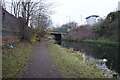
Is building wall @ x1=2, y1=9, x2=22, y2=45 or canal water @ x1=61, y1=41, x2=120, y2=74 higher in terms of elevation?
building wall @ x1=2, y1=9, x2=22, y2=45

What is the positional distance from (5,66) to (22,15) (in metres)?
19.1

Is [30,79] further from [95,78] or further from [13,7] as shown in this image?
[13,7]

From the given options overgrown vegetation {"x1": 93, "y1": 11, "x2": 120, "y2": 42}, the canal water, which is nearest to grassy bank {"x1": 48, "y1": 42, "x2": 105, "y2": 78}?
the canal water

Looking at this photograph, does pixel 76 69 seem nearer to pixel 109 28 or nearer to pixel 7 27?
pixel 7 27

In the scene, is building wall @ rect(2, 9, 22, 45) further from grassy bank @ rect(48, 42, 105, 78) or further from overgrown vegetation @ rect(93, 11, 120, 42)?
overgrown vegetation @ rect(93, 11, 120, 42)

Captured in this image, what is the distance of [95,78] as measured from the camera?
6730 millimetres

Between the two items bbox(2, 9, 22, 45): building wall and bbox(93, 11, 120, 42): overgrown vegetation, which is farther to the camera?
bbox(93, 11, 120, 42): overgrown vegetation

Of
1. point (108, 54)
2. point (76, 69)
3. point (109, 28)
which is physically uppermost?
point (109, 28)

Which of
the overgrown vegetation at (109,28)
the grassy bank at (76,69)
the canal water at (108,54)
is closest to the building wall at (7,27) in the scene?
the grassy bank at (76,69)

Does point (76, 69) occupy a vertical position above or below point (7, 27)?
below

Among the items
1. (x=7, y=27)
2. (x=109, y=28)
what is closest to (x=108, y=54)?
(x=7, y=27)

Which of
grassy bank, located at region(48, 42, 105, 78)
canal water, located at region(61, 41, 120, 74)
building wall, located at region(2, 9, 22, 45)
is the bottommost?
canal water, located at region(61, 41, 120, 74)

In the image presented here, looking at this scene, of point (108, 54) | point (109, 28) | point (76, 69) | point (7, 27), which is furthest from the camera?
point (109, 28)

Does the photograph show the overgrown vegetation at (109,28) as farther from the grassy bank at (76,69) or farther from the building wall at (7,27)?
the grassy bank at (76,69)
